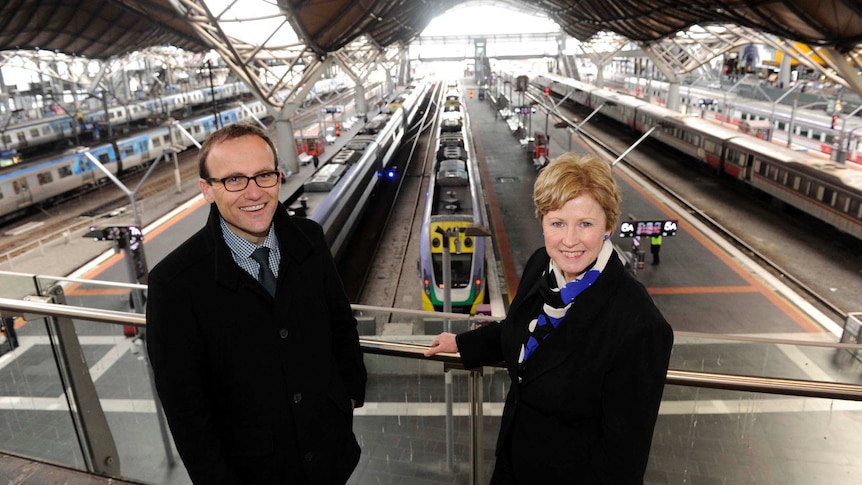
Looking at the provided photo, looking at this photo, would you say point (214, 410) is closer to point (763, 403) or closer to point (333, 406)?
point (333, 406)

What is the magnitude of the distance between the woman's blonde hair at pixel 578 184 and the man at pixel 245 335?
126 centimetres

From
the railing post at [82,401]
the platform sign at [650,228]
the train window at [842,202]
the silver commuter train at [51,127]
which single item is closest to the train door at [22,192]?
the silver commuter train at [51,127]

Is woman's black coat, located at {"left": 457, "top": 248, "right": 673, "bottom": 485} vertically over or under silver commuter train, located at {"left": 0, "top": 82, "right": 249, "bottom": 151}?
over

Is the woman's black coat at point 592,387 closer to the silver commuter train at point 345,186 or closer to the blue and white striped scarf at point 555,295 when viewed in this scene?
the blue and white striped scarf at point 555,295

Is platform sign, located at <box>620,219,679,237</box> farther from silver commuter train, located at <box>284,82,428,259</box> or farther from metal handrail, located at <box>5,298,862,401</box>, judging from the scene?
metal handrail, located at <box>5,298,862,401</box>

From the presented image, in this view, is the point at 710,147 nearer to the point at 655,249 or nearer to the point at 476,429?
the point at 655,249

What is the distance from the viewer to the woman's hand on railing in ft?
10.7

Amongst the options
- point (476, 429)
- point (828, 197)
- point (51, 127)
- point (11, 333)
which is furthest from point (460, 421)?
point (51, 127)

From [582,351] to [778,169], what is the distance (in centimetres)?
2643

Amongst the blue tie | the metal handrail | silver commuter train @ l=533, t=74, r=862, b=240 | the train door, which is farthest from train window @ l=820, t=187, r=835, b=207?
the train door

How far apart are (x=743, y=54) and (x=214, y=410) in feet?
183

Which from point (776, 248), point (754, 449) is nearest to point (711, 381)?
point (754, 449)

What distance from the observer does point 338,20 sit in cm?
2602

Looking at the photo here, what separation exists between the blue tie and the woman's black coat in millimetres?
1239
